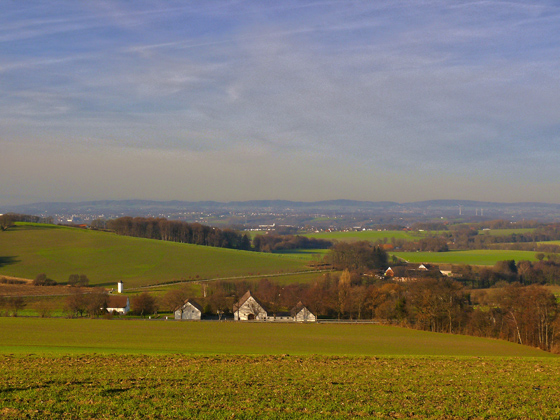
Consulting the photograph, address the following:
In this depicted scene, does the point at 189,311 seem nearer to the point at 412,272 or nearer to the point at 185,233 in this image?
the point at 412,272

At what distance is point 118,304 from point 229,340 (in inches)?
900

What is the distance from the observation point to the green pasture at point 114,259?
222 feet

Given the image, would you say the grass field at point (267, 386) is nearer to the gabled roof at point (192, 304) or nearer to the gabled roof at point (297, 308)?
the gabled roof at point (192, 304)

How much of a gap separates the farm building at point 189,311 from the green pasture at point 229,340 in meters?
6.68

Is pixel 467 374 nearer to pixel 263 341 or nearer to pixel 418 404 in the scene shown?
pixel 418 404

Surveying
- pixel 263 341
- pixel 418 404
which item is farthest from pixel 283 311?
pixel 418 404

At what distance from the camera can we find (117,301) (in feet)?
161

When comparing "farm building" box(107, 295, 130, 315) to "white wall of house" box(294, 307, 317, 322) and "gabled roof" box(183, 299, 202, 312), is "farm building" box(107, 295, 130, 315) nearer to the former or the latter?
"gabled roof" box(183, 299, 202, 312)

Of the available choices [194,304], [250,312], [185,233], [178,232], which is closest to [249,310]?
[250,312]

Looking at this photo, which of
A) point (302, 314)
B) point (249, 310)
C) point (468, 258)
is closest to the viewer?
point (302, 314)

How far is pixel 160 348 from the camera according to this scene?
24.7m

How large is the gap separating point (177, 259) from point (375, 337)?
51371mm

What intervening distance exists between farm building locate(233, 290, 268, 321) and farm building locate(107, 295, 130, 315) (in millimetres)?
10983

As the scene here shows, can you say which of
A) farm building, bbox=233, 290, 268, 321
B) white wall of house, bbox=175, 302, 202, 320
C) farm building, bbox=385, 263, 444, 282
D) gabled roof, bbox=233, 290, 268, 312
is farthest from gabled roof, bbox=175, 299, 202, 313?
farm building, bbox=385, 263, 444, 282
